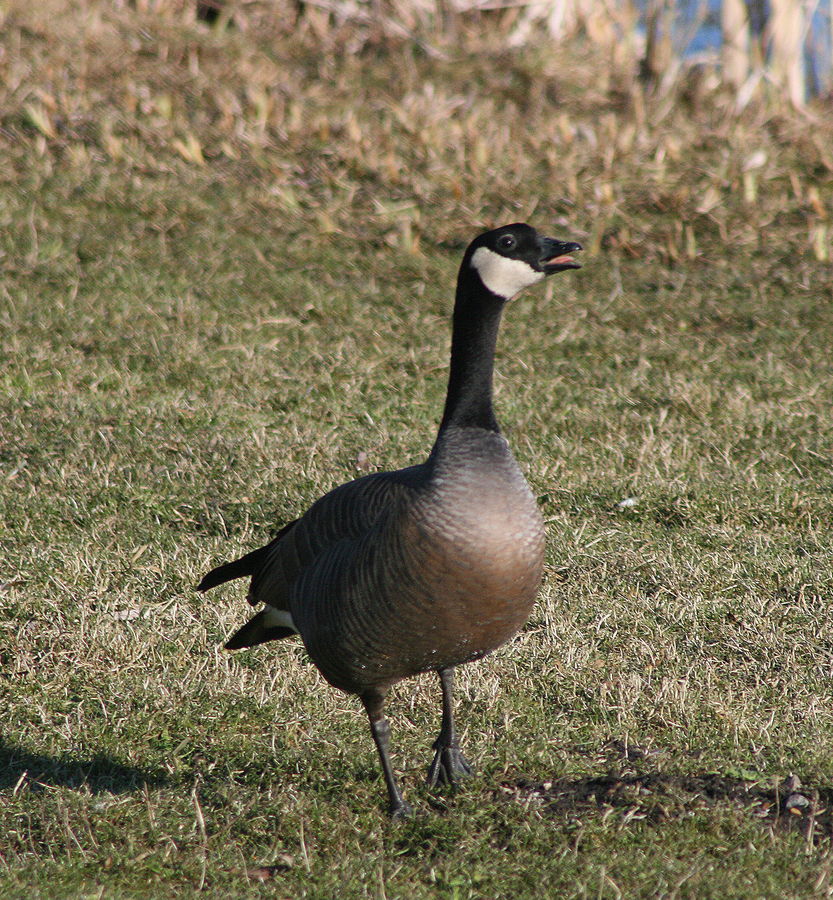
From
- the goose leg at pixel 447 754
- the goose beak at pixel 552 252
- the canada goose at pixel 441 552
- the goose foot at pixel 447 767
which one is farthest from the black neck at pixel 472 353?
the goose foot at pixel 447 767

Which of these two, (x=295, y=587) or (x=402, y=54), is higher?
(x=402, y=54)

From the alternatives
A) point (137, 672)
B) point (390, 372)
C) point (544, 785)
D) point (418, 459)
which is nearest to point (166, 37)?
point (390, 372)

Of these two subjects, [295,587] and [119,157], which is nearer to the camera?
[295,587]

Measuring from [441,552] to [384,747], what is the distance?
860mm

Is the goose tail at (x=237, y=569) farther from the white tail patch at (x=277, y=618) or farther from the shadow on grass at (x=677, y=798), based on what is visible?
the shadow on grass at (x=677, y=798)

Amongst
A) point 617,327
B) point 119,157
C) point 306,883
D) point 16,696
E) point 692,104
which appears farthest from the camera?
point 692,104

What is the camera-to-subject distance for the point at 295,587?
4191 mm

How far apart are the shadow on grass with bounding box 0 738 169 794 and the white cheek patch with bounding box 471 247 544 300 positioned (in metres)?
2.13

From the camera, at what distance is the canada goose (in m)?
3.65

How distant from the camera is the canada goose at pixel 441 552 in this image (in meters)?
3.65

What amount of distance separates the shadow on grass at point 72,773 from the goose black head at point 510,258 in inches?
84.3

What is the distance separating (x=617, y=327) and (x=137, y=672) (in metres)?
5.71

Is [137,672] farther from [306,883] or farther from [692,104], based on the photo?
[692,104]

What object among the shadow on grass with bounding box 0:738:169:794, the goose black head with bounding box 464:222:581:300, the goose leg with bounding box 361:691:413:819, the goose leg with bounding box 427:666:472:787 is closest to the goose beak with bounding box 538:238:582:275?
the goose black head with bounding box 464:222:581:300
